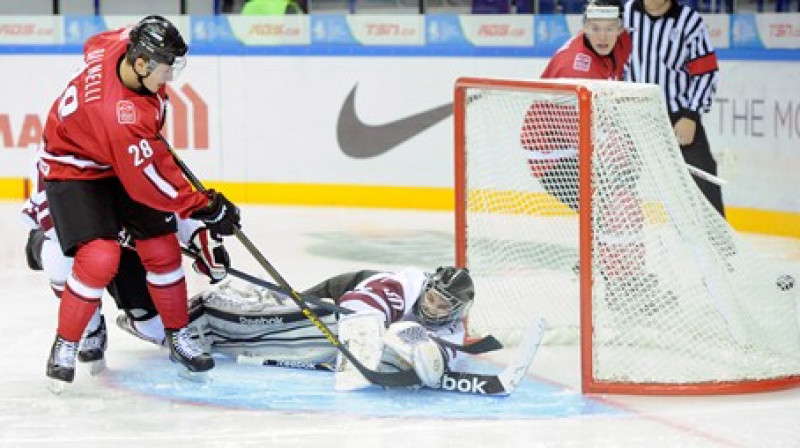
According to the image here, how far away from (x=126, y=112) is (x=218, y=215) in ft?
1.27

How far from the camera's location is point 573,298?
605cm

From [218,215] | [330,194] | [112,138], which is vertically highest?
[112,138]

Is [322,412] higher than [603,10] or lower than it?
lower

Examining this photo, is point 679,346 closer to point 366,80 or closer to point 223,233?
point 223,233

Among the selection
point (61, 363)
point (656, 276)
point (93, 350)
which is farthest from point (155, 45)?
point (656, 276)

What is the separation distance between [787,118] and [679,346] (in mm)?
3122

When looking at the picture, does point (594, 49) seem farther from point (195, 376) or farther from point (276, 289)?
point (195, 376)

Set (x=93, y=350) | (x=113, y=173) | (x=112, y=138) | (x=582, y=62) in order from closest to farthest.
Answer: (x=112, y=138) → (x=113, y=173) → (x=93, y=350) → (x=582, y=62)

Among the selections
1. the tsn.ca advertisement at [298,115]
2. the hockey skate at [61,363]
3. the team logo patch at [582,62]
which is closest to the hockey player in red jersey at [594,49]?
the team logo patch at [582,62]

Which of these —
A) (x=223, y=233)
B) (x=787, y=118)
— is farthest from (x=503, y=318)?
(x=787, y=118)

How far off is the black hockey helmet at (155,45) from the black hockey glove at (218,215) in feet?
1.25

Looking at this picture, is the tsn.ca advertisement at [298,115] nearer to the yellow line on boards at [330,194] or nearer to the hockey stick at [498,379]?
the yellow line on boards at [330,194]

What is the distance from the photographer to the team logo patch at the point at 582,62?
5.91 meters

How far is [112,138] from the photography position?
475 cm
